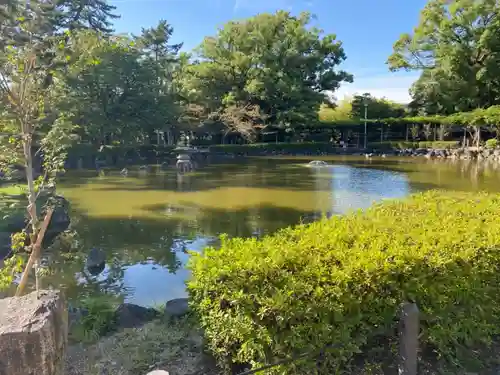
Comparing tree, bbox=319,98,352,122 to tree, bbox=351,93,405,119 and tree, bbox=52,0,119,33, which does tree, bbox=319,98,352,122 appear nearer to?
tree, bbox=351,93,405,119

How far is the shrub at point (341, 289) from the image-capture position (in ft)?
7.27

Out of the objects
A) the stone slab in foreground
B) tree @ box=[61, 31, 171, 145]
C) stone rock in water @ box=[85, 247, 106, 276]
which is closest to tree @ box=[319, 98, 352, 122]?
tree @ box=[61, 31, 171, 145]

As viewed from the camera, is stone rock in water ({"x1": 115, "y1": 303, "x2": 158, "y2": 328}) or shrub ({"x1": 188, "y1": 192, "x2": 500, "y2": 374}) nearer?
shrub ({"x1": 188, "y1": 192, "x2": 500, "y2": 374})

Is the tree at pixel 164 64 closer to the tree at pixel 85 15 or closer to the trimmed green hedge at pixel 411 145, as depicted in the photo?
the tree at pixel 85 15

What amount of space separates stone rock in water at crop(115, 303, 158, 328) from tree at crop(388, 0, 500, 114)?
33.2 metres

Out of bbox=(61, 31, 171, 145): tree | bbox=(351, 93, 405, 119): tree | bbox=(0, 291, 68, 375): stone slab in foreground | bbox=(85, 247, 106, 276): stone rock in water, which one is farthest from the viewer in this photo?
bbox=(351, 93, 405, 119): tree

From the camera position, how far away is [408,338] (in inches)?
93.9

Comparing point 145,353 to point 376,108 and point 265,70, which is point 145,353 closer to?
point 265,70

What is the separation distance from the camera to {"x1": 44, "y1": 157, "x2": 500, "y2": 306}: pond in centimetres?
588

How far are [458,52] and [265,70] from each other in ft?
48.0

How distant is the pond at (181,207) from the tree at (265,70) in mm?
12392

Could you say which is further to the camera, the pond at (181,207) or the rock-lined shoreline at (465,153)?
the rock-lined shoreline at (465,153)

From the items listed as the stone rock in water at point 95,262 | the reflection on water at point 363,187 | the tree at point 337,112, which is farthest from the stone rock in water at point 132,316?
the tree at point 337,112

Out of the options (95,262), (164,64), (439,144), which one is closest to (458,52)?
(439,144)
